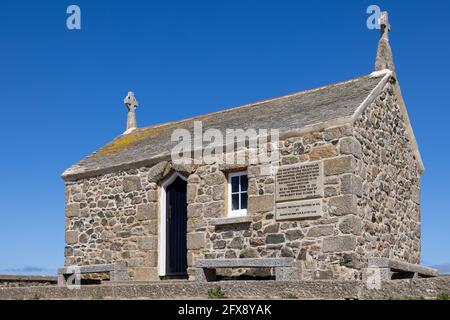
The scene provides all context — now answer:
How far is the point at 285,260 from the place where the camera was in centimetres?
1302

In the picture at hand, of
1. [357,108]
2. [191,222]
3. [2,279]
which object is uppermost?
[357,108]

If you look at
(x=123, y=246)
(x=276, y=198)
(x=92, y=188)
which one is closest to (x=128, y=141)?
(x=92, y=188)

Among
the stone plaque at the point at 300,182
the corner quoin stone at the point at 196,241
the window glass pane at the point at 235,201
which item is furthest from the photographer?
the corner quoin stone at the point at 196,241

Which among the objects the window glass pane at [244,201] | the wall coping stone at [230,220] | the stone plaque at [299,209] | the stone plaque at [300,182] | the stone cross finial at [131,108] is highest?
the stone cross finial at [131,108]

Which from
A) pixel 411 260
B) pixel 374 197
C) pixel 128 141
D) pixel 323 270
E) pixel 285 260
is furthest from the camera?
pixel 128 141

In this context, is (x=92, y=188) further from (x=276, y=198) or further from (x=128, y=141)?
(x=276, y=198)

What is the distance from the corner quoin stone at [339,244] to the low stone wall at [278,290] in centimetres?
381

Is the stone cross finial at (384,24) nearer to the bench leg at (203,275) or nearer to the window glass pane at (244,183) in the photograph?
the window glass pane at (244,183)

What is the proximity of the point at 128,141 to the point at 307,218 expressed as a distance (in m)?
9.52

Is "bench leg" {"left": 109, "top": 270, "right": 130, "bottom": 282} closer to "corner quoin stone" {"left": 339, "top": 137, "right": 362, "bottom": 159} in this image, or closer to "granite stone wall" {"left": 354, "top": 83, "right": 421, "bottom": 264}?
"granite stone wall" {"left": 354, "top": 83, "right": 421, "bottom": 264}

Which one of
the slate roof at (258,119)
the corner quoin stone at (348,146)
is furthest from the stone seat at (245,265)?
the slate roof at (258,119)

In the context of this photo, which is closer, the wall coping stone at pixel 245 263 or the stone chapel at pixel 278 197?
the wall coping stone at pixel 245 263

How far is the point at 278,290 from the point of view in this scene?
37.9 ft

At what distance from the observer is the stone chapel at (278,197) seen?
15.4m
